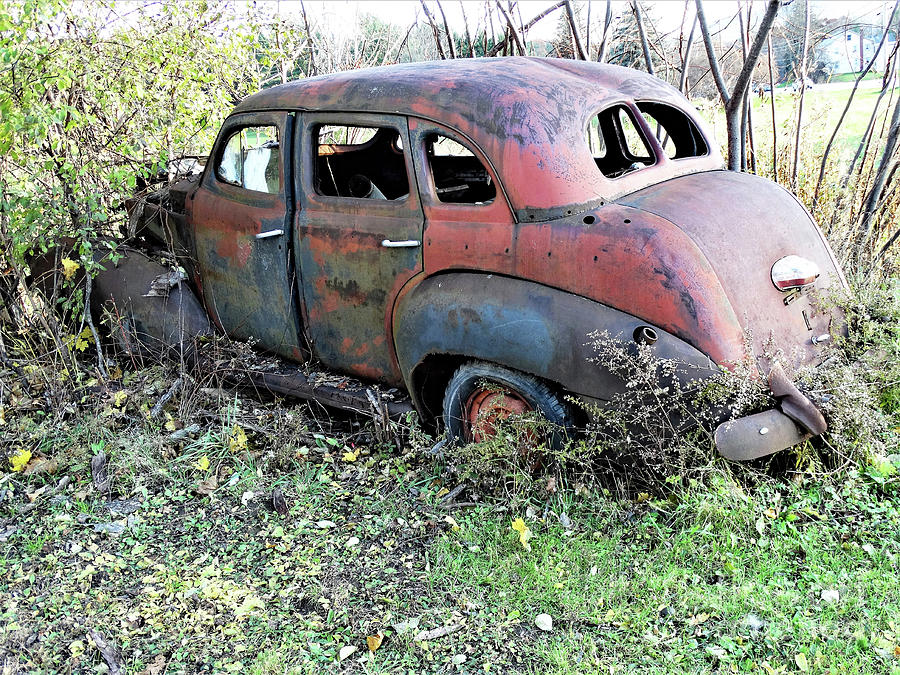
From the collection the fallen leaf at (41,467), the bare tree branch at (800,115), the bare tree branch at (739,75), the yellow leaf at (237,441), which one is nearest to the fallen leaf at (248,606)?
the yellow leaf at (237,441)

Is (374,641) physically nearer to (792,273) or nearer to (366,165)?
(792,273)

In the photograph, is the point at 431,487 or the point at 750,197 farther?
the point at 431,487

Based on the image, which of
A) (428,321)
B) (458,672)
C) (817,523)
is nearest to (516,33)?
(428,321)

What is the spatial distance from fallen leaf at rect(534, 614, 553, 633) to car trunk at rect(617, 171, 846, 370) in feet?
4.43

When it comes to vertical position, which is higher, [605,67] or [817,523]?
[605,67]

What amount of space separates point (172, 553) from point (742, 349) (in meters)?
2.64

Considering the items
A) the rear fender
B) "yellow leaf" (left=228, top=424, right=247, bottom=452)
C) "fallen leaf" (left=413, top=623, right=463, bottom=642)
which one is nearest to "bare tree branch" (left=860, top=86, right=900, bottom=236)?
the rear fender

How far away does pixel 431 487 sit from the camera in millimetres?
3773

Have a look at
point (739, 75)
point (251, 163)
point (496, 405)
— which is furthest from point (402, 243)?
point (739, 75)

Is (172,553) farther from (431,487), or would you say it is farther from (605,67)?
(605,67)

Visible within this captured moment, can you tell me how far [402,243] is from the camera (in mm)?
3684

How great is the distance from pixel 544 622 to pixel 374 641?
647 mm

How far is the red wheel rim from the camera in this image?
352 cm

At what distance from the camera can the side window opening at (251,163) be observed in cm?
433
